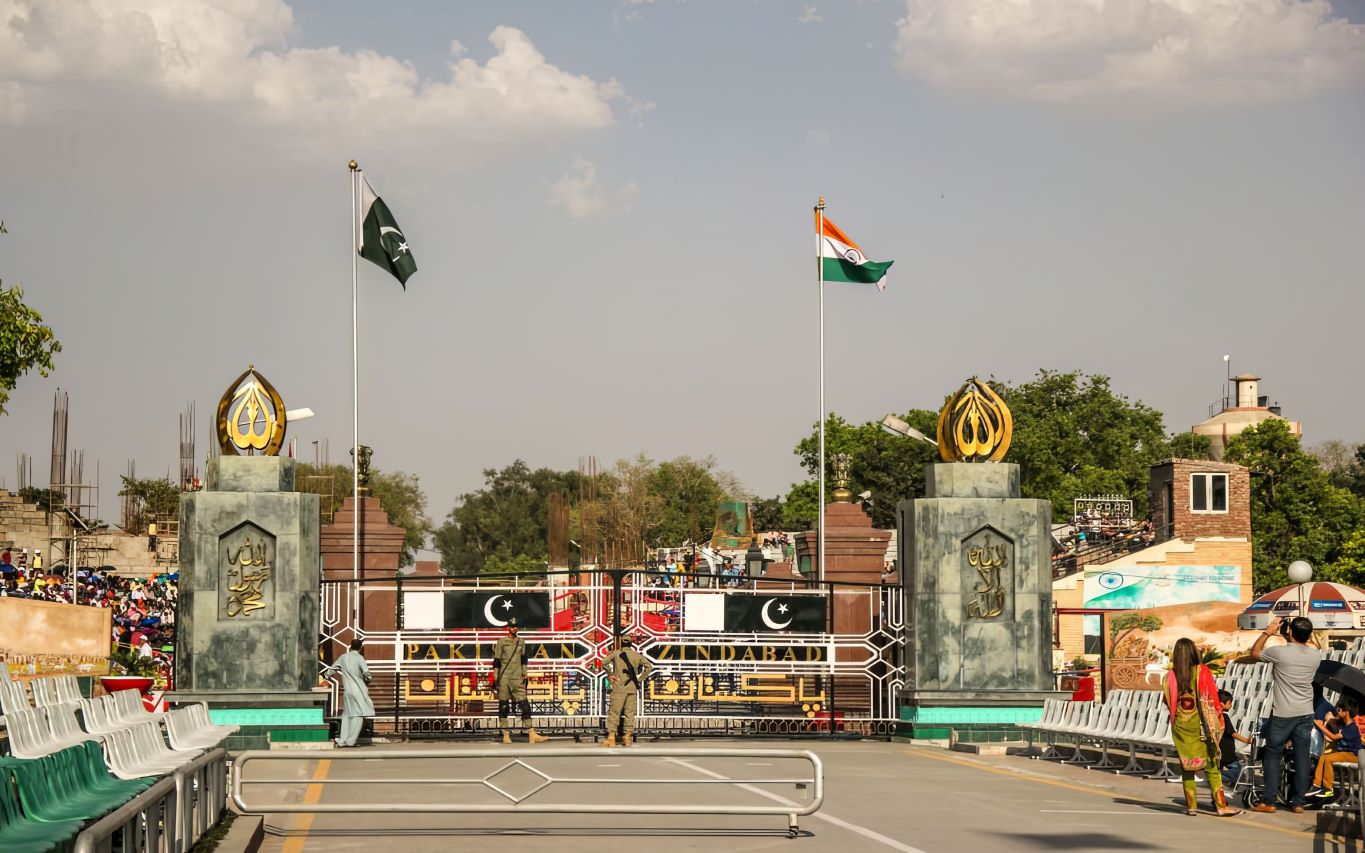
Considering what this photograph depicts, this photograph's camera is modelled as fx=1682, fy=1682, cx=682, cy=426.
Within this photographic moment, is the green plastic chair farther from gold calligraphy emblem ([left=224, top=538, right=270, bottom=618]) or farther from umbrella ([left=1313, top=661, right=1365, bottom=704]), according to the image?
gold calligraphy emblem ([left=224, top=538, right=270, bottom=618])

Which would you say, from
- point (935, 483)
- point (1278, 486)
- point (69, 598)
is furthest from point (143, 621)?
point (1278, 486)

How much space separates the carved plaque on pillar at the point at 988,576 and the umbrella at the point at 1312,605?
32.5 feet

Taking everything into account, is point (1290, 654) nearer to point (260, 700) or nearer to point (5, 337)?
point (260, 700)

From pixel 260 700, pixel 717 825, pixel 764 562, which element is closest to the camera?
pixel 717 825

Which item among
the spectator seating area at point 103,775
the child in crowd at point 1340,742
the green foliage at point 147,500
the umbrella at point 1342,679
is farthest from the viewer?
the green foliage at point 147,500

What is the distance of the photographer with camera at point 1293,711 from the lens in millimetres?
14258

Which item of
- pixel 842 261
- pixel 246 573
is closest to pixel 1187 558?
pixel 842 261

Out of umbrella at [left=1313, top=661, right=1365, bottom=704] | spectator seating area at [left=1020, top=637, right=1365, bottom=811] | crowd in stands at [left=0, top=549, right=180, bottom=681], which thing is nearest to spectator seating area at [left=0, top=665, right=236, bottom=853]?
umbrella at [left=1313, top=661, right=1365, bottom=704]

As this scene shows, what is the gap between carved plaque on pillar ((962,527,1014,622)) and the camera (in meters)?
23.0

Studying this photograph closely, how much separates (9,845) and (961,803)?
32.0 ft

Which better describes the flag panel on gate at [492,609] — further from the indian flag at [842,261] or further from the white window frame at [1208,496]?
the white window frame at [1208,496]

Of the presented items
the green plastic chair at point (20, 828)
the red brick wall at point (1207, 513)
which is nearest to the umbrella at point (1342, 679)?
the green plastic chair at point (20, 828)

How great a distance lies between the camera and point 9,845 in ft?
23.6

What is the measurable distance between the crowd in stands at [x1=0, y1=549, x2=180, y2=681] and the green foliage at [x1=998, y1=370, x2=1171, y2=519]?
47692 millimetres
